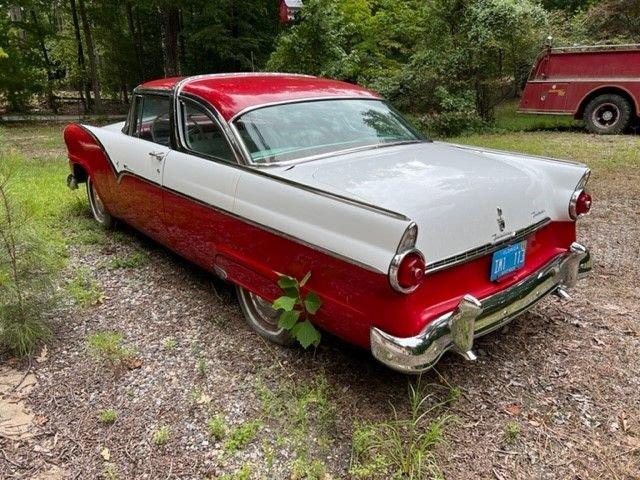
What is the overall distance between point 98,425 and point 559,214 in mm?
2796

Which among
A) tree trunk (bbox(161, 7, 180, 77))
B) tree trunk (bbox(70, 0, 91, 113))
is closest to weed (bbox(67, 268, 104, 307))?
tree trunk (bbox(161, 7, 180, 77))

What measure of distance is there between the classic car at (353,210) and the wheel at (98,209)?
3.83ft

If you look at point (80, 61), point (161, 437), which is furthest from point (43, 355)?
point (80, 61)

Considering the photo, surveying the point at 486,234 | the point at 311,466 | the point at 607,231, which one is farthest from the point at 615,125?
the point at 311,466

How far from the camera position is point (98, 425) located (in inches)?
104

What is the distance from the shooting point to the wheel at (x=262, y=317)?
10.5 ft

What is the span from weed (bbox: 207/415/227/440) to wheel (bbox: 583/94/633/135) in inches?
443

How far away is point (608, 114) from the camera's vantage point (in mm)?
11242

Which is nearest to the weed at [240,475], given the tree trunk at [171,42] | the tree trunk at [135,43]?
the tree trunk at [171,42]

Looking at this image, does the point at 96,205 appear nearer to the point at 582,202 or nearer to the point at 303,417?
the point at 303,417

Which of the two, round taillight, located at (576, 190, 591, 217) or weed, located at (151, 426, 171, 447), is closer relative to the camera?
weed, located at (151, 426, 171, 447)

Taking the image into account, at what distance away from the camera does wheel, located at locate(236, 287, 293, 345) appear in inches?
126

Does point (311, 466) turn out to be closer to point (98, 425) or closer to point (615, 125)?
point (98, 425)

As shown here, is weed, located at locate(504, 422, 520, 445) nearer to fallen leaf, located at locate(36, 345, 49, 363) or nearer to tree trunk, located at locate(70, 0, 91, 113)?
fallen leaf, located at locate(36, 345, 49, 363)
